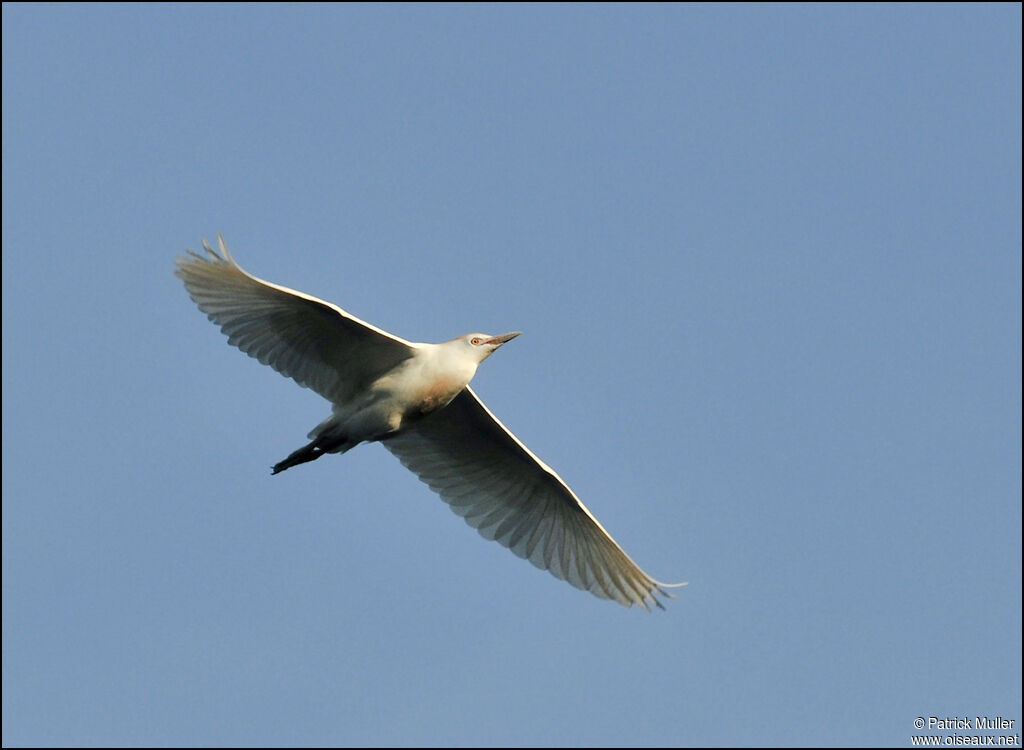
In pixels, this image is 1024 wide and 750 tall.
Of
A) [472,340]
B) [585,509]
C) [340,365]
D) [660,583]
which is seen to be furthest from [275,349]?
[660,583]

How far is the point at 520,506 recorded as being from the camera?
2675 centimetres

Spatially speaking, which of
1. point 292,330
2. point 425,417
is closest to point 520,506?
point 425,417

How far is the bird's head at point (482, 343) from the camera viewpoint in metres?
24.7

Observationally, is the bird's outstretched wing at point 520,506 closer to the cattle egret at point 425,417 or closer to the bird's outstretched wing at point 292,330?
the cattle egret at point 425,417

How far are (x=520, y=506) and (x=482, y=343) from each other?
325 cm

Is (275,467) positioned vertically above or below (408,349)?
below

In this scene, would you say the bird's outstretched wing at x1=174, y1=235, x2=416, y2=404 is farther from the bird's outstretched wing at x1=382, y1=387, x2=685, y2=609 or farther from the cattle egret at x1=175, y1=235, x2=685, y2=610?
the bird's outstretched wing at x1=382, y1=387, x2=685, y2=609

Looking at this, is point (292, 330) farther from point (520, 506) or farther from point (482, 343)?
point (520, 506)

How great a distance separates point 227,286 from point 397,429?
323 cm

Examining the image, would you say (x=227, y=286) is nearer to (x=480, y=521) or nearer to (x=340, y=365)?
(x=340, y=365)

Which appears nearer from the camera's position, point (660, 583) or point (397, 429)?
point (397, 429)

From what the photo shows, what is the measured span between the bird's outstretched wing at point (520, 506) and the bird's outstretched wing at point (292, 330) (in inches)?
68.4

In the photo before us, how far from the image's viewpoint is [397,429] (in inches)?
971

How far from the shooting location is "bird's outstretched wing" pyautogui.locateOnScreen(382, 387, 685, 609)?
26.2 metres
